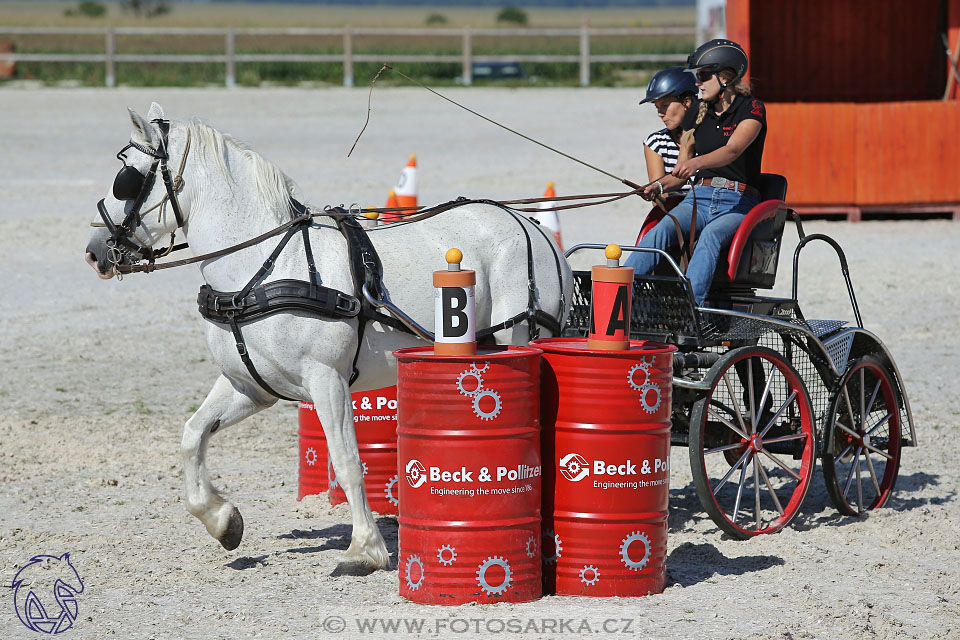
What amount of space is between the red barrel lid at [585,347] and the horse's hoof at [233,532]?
1650mm

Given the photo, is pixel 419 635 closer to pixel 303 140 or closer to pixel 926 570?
pixel 926 570

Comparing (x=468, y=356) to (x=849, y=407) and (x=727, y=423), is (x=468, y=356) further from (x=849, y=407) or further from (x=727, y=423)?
(x=849, y=407)

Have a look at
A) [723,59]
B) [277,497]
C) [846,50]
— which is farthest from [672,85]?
[846,50]

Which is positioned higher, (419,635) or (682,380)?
(682,380)

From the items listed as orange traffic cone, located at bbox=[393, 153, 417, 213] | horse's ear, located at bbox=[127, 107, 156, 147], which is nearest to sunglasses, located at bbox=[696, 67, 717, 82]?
horse's ear, located at bbox=[127, 107, 156, 147]

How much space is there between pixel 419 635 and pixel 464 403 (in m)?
0.91

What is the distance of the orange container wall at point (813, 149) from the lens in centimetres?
1648

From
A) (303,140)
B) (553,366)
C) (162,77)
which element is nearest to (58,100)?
(162,77)

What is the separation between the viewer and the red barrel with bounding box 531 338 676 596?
511 centimetres

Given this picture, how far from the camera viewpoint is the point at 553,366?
519 cm

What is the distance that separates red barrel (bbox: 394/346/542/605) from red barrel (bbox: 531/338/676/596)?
161 mm

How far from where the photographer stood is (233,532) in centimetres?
584

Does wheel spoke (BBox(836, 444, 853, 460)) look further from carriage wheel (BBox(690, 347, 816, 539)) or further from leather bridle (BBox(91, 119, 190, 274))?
leather bridle (BBox(91, 119, 190, 274))

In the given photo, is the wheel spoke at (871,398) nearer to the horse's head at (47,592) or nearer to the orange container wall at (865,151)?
the horse's head at (47,592)
